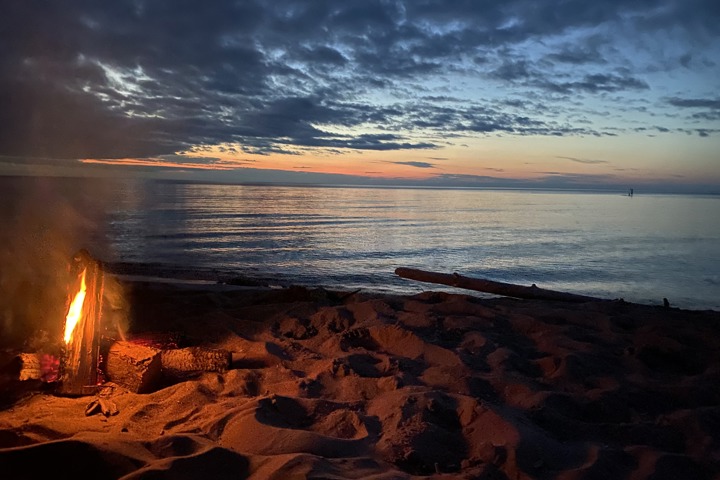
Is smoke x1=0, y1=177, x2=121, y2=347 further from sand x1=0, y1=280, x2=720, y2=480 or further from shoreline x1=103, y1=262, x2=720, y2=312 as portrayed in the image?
shoreline x1=103, y1=262, x2=720, y2=312

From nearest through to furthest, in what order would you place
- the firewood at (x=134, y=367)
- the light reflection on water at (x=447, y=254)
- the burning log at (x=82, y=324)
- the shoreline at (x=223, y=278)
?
the burning log at (x=82, y=324) < the firewood at (x=134, y=367) < the shoreline at (x=223, y=278) < the light reflection on water at (x=447, y=254)

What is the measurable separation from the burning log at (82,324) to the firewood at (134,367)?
8.8 inches

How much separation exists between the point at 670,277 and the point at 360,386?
55.1 feet

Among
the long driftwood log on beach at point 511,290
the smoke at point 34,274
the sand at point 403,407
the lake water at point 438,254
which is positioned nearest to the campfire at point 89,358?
the sand at point 403,407

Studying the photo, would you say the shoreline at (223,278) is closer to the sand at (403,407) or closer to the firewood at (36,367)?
the sand at (403,407)

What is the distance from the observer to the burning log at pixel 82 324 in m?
4.82

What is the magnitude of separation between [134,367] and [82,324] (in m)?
0.67

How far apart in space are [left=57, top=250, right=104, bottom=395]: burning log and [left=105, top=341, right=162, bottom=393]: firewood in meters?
0.22

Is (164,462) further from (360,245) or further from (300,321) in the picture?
(360,245)

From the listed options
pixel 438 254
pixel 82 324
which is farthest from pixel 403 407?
pixel 438 254

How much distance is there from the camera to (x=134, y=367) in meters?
5.00

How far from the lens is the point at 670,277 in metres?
17.5

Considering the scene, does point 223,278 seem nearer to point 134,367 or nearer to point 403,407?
point 134,367

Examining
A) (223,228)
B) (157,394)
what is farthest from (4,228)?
(157,394)
